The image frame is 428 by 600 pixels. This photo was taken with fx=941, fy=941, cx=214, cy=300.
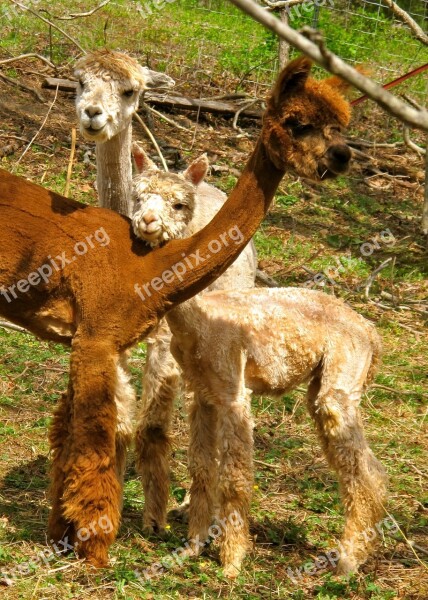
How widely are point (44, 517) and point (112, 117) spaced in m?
2.66

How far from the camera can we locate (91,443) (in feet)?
17.1

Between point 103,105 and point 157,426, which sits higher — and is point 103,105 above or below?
above

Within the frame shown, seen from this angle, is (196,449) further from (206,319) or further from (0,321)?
(0,321)

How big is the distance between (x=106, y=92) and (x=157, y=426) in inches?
87.6

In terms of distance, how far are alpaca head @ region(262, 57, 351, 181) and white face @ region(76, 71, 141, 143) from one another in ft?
5.16

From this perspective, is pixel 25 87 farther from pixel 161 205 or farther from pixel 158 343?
pixel 161 205

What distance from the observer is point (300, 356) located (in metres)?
6.20

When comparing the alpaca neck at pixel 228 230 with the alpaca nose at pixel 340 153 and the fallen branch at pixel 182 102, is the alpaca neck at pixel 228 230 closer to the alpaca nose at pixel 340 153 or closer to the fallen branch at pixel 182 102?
the alpaca nose at pixel 340 153

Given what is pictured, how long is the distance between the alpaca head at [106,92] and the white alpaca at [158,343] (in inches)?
10.5

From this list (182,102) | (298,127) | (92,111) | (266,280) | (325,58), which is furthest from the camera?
(182,102)

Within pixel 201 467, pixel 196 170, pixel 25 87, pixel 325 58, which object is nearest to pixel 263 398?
pixel 201 467

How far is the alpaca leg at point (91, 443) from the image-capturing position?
17.0 ft

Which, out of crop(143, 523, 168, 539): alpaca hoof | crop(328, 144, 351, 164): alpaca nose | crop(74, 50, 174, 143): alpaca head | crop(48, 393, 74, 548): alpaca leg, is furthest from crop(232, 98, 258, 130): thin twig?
crop(328, 144, 351, 164): alpaca nose

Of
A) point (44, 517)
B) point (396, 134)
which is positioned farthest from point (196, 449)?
point (396, 134)
